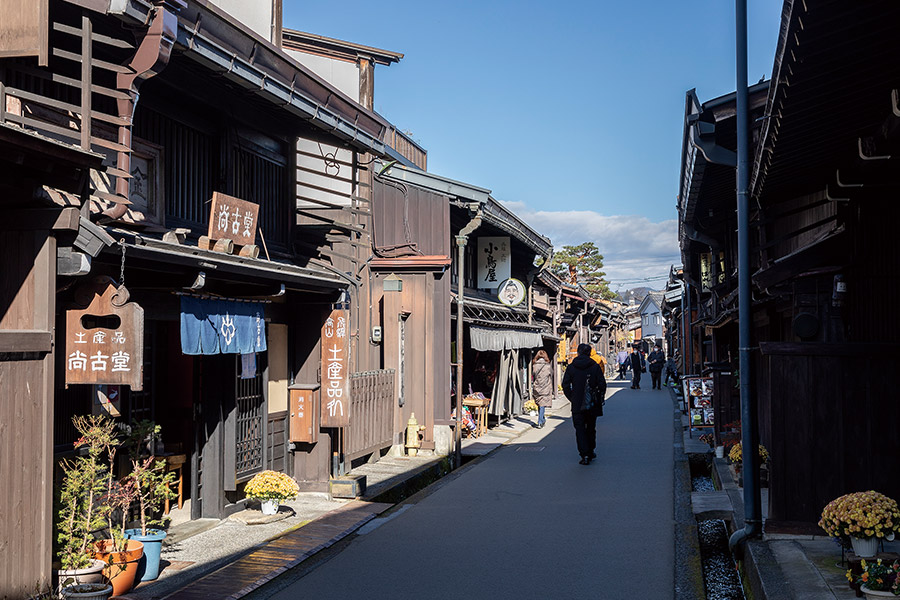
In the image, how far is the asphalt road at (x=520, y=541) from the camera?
27.7 ft

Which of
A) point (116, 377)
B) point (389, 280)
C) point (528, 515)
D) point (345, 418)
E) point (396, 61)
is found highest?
point (396, 61)

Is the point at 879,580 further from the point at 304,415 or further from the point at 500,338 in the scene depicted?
the point at 500,338

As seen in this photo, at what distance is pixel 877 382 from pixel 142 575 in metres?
7.98

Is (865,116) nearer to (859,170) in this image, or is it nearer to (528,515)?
(859,170)

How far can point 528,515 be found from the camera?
1209 centimetres

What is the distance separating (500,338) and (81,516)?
16.7 meters

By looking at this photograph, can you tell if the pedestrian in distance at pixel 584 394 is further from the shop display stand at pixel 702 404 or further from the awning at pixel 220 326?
the awning at pixel 220 326

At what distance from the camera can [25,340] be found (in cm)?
658

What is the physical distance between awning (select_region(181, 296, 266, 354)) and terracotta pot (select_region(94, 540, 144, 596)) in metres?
Answer: 2.36

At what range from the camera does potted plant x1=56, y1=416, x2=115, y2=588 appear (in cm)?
729

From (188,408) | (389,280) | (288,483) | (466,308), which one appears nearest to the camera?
(288,483)

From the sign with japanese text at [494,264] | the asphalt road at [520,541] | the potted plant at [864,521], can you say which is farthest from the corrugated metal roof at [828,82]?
the sign with japanese text at [494,264]

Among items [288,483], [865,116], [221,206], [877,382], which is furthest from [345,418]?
[865,116]

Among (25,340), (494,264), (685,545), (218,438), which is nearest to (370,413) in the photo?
(218,438)
